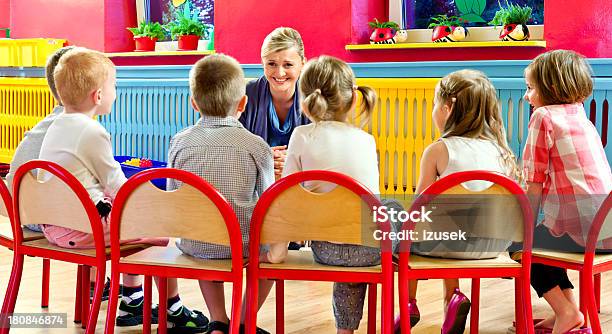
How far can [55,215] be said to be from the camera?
107 inches

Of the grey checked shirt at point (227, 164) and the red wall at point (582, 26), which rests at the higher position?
the red wall at point (582, 26)

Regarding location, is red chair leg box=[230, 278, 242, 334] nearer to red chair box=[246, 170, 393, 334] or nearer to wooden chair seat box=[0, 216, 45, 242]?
red chair box=[246, 170, 393, 334]

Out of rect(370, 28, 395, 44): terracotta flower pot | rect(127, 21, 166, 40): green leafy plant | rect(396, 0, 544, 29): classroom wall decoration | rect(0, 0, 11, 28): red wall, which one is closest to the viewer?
rect(396, 0, 544, 29): classroom wall decoration

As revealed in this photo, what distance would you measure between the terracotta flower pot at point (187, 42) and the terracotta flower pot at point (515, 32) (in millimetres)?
2496

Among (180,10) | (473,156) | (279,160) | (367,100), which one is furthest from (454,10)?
(473,156)

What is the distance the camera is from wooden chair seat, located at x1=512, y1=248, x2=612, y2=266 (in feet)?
8.92

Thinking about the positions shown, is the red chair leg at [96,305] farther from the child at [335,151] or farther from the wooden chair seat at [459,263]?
the wooden chair seat at [459,263]

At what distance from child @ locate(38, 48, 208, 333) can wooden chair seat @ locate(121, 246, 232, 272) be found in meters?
0.14

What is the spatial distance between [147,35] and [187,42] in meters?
0.49

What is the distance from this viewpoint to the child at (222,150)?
106 inches

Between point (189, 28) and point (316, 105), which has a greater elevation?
point (189, 28)

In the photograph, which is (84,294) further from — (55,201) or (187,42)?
(187,42)

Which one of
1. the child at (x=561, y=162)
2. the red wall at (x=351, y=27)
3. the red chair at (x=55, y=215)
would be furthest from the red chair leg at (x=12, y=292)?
the red wall at (x=351, y=27)

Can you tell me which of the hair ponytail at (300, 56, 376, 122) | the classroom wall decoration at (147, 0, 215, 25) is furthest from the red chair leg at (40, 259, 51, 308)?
the classroom wall decoration at (147, 0, 215, 25)
